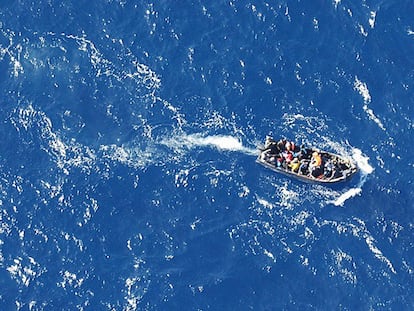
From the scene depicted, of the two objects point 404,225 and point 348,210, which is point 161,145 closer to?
point 348,210

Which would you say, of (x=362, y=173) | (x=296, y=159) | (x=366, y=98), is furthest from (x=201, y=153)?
(x=366, y=98)

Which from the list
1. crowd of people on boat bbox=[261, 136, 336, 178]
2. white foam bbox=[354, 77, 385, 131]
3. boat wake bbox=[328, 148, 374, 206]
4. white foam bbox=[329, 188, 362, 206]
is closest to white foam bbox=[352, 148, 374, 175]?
boat wake bbox=[328, 148, 374, 206]

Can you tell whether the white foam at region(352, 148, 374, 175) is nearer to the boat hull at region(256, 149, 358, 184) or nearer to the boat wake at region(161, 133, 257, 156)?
the boat hull at region(256, 149, 358, 184)

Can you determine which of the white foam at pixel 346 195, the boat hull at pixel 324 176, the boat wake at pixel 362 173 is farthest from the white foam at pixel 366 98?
the white foam at pixel 346 195

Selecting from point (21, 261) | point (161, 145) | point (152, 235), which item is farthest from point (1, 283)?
point (161, 145)

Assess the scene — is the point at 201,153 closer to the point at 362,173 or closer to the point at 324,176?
the point at 324,176

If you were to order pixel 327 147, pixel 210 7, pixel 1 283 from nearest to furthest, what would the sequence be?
pixel 1 283
pixel 327 147
pixel 210 7

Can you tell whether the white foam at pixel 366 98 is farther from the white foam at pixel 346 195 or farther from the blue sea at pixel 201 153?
the white foam at pixel 346 195
